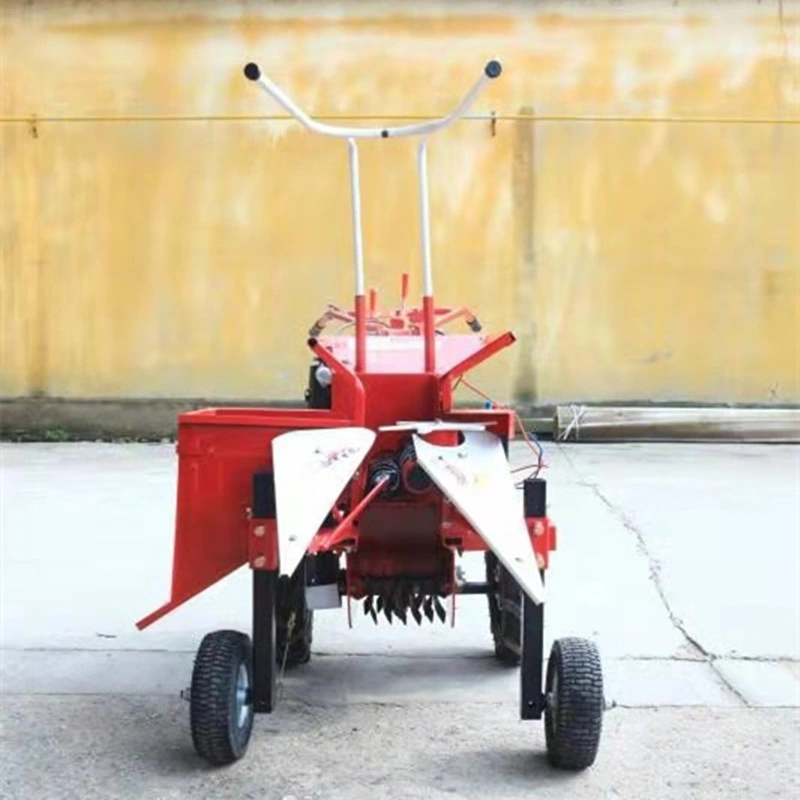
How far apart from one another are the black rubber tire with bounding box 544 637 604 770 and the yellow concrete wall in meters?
8.03

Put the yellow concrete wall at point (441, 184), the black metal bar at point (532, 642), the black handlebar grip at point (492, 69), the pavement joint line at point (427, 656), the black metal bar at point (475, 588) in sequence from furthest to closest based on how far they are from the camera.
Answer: the yellow concrete wall at point (441, 184) → the pavement joint line at point (427, 656) → the black metal bar at point (475, 588) → the black metal bar at point (532, 642) → the black handlebar grip at point (492, 69)

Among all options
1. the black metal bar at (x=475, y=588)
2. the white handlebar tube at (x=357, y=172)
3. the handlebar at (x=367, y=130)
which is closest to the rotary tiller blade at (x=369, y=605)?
the black metal bar at (x=475, y=588)

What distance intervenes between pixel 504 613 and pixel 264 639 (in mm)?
1218

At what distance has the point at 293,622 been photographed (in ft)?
A: 14.6

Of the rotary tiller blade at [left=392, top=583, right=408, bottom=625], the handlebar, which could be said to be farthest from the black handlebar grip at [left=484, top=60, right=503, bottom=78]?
the rotary tiller blade at [left=392, top=583, right=408, bottom=625]

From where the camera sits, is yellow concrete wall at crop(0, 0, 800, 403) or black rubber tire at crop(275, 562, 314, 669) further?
yellow concrete wall at crop(0, 0, 800, 403)

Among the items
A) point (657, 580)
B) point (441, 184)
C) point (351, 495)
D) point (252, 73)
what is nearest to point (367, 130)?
point (252, 73)

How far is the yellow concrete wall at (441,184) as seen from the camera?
11.4 m

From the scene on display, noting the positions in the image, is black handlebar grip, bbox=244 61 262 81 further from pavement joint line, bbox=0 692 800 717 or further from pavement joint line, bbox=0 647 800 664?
pavement joint line, bbox=0 647 800 664

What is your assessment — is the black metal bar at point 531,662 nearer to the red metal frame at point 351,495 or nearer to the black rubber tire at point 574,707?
the black rubber tire at point 574,707

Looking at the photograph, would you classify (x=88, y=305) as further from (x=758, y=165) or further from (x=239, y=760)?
(x=239, y=760)

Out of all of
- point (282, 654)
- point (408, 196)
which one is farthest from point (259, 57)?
point (282, 654)

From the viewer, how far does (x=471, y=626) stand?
527 centimetres

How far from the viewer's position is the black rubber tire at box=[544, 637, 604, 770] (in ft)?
11.3
